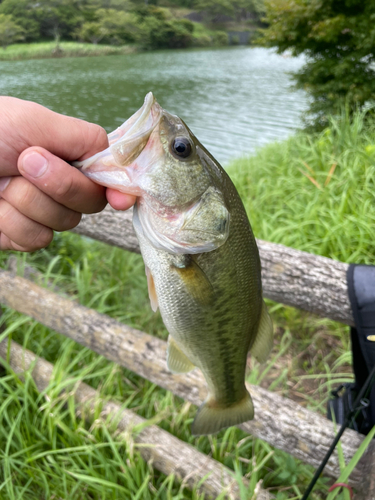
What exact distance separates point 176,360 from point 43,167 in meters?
0.76

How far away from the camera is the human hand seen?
3.01 ft

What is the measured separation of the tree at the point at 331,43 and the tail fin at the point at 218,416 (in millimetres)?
5533

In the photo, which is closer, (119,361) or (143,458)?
(143,458)

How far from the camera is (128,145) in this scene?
2.75 ft

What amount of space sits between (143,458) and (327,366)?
1.36 metres

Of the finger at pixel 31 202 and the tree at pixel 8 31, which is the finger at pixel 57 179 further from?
the tree at pixel 8 31

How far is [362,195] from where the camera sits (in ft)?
10.4

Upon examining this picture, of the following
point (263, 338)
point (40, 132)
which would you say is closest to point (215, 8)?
point (40, 132)

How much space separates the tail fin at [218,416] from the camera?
125cm

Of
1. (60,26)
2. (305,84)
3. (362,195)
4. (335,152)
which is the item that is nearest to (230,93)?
(60,26)

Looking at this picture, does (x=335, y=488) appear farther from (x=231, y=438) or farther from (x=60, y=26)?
(x=60, y=26)

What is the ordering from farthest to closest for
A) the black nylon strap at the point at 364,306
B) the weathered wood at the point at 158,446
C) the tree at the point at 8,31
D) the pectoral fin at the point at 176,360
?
the tree at the point at 8,31
the weathered wood at the point at 158,446
the black nylon strap at the point at 364,306
the pectoral fin at the point at 176,360

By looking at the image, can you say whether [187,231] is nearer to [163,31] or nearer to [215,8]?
[163,31]

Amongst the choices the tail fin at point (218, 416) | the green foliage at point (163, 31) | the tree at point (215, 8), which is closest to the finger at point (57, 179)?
the tail fin at point (218, 416)
